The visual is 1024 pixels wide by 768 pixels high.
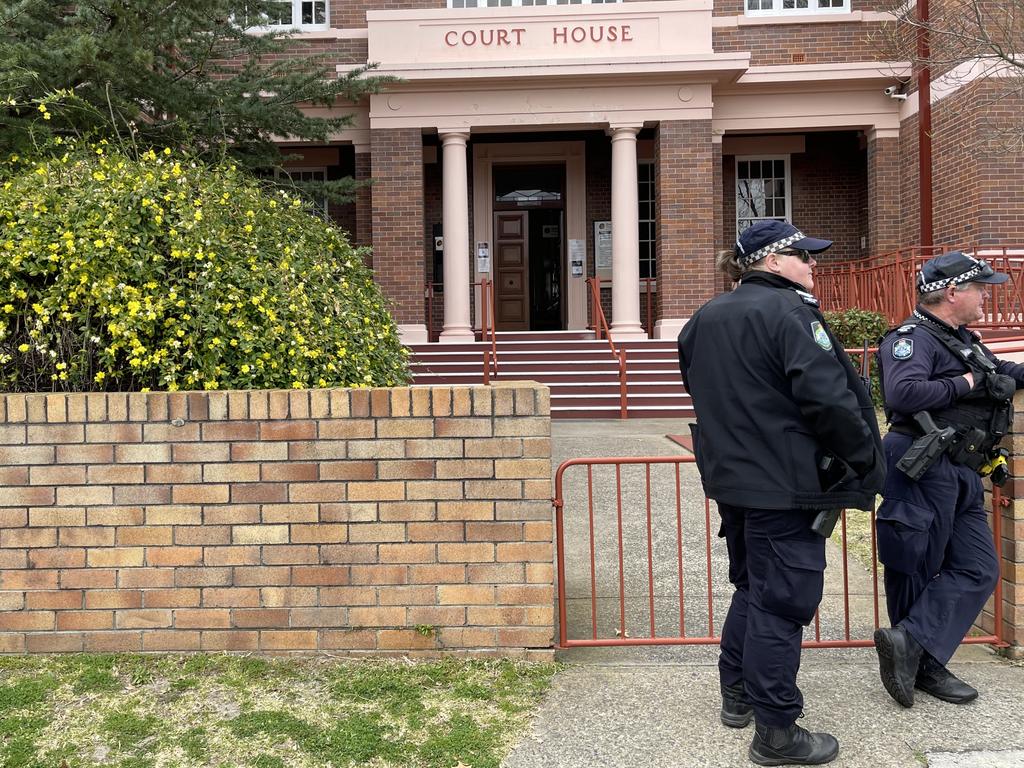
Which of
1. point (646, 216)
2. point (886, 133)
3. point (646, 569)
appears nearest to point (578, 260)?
point (646, 216)

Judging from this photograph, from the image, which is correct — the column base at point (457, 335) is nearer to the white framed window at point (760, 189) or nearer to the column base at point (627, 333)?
the column base at point (627, 333)

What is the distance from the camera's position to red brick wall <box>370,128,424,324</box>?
13.9 m

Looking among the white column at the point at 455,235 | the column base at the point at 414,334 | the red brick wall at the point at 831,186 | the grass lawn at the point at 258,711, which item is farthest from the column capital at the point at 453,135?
the grass lawn at the point at 258,711

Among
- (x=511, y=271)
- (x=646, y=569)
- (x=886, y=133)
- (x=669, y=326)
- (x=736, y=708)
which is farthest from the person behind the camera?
(x=511, y=271)

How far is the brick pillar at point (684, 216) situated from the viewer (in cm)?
1366

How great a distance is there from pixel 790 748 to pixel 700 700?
1.79 feet

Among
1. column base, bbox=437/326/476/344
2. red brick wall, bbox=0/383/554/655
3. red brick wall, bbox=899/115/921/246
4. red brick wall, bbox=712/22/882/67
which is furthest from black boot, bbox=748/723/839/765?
red brick wall, bbox=712/22/882/67

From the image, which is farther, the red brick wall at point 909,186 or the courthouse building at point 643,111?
the red brick wall at point 909,186

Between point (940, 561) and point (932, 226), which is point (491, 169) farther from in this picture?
point (940, 561)

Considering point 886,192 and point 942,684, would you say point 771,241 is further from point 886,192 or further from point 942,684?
point 886,192

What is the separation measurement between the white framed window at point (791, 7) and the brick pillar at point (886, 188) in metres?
2.25

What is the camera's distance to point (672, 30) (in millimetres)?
13680

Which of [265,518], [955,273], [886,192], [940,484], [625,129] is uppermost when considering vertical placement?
[625,129]

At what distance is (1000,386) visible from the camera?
317cm
